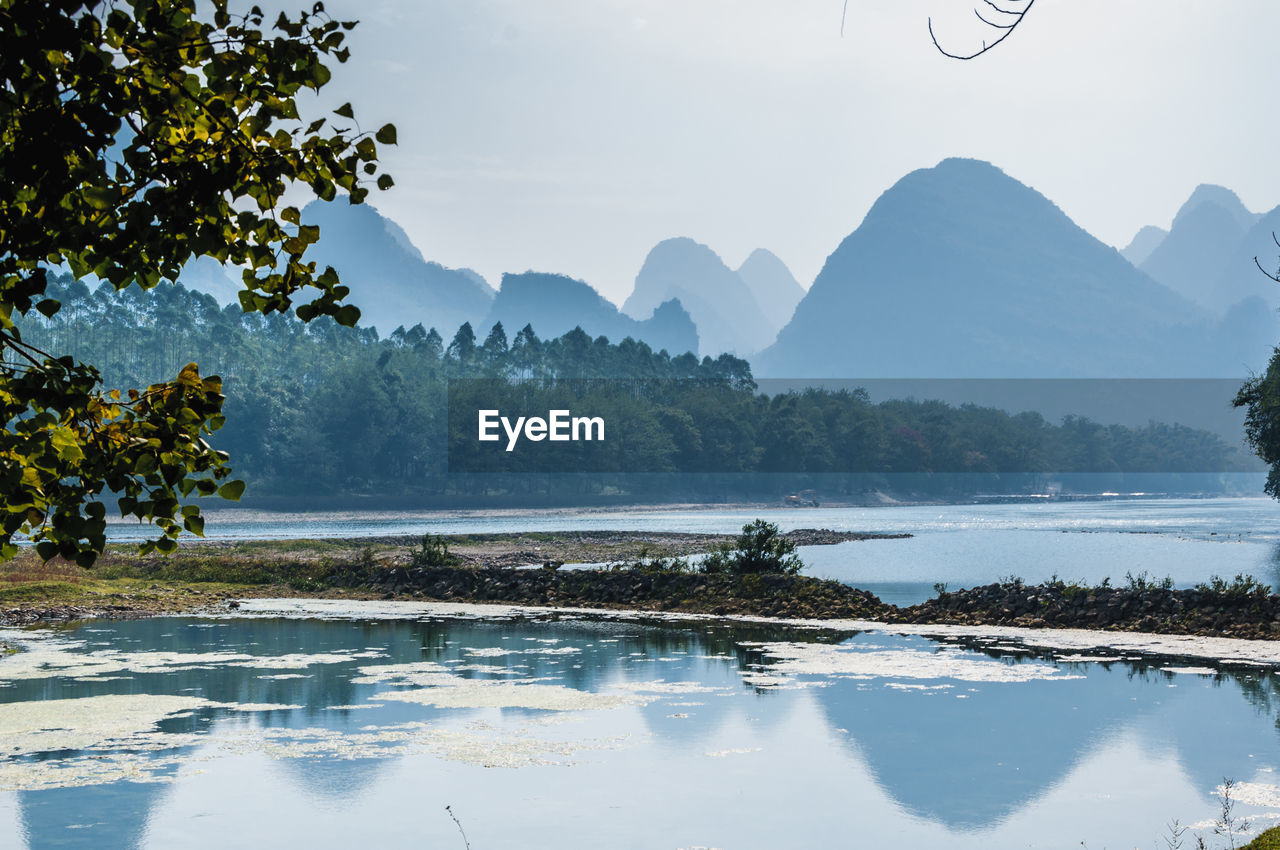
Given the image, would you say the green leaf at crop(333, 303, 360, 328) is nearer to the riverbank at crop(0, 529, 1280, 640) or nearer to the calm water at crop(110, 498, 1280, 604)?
the riverbank at crop(0, 529, 1280, 640)

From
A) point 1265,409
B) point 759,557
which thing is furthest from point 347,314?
point 1265,409

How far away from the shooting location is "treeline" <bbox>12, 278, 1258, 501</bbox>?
5896 inches

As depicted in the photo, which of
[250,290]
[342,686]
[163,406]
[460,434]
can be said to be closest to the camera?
[163,406]

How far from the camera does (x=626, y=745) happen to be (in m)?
17.3

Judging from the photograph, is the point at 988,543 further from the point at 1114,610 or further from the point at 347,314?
the point at 347,314

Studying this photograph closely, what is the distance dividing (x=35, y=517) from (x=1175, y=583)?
158ft

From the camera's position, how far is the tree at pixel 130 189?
5.57m

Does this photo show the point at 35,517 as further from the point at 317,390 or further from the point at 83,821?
the point at 317,390

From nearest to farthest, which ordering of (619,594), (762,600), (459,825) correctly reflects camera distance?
(459,825), (762,600), (619,594)

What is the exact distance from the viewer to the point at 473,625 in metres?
33.2

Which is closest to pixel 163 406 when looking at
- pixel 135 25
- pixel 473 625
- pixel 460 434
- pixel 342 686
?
pixel 135 25

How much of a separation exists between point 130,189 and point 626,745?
13.1 meters

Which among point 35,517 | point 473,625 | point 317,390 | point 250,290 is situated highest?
point 317,390

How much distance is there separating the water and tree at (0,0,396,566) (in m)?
8.10
